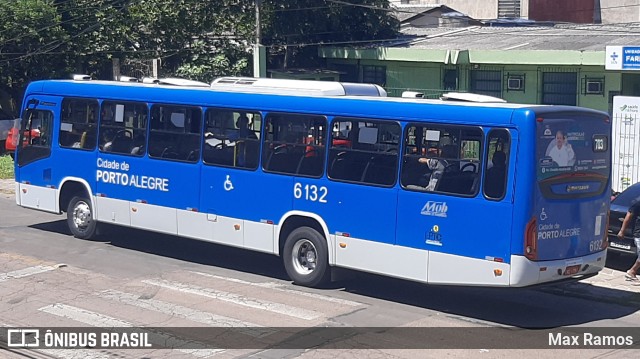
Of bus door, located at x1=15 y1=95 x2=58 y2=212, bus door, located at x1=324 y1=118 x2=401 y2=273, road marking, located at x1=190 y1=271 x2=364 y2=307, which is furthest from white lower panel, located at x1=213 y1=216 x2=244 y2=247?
bus door, located at x1=15 y1=95 x2=58 y2=212

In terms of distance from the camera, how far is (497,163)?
11547 millimetres

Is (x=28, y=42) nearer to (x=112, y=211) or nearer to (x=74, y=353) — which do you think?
(x=112, y=211)

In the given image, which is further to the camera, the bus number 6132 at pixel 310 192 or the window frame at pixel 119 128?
the window frame at pixel 119 128

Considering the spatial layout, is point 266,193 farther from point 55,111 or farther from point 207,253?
point 55,111

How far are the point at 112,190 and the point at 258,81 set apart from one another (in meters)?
3.53

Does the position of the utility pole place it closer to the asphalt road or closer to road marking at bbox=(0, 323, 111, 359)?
the asphalt road

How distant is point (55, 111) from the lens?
56.5ft

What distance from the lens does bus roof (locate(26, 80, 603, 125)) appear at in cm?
1173

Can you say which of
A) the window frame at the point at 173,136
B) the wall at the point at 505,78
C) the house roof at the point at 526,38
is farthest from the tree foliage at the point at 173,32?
the window frame at the point at 173,136

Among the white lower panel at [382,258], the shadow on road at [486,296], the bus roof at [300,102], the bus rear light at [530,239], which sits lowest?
the shadow on road at [486,296]

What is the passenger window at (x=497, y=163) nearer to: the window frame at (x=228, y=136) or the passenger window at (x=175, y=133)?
the window frame at (x=228, y=136)

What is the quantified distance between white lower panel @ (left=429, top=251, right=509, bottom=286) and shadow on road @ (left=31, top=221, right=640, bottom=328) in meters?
0.66

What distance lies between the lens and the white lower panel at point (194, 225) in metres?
14.9

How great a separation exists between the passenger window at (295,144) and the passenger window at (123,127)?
2827 mm
